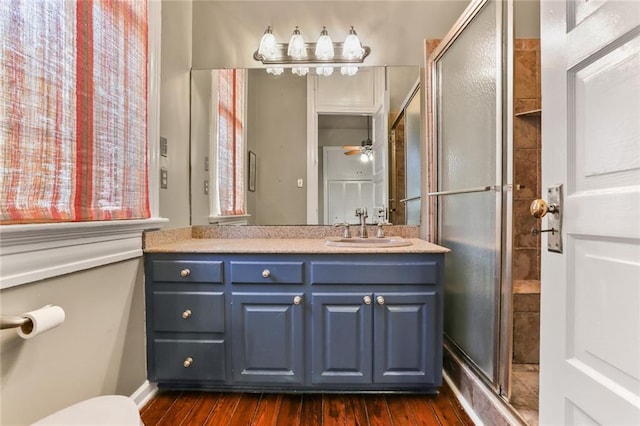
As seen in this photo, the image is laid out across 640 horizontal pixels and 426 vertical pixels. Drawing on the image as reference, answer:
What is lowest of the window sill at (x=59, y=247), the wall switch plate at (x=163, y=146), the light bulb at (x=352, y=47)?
the window sill at (x=59, y=247)

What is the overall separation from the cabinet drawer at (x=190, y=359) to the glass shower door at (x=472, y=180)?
50.5 inches

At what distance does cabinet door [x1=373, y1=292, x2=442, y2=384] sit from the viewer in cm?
158

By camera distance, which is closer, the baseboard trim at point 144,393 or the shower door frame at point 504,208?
the shower door frame at point 504,208

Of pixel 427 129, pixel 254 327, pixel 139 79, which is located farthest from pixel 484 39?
pixel 254 327

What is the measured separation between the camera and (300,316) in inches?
62.7

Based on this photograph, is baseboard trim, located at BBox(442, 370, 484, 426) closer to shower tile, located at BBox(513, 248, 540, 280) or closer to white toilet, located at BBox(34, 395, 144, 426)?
shower tile, located at BBox(513, 248, 540, 280)

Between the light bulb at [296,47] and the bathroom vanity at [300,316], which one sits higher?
the light bulb at [296,47]

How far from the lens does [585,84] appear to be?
755 mm

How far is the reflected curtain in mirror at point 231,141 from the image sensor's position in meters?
2.15

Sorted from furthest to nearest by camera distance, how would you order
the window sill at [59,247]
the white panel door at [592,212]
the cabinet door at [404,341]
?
the cabinet door at [404,341]
the window sill at [59,247]
the white panel door at [592,212]

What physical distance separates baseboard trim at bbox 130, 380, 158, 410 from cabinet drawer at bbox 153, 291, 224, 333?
0.29 meters

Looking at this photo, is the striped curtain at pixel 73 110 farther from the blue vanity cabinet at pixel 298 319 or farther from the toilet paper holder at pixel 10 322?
the blue vanity cabinet at pixel 298 319

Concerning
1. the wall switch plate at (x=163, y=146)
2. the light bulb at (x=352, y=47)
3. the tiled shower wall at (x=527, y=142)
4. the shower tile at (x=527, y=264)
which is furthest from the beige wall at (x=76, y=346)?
the shower tile at (x=527, y=264)

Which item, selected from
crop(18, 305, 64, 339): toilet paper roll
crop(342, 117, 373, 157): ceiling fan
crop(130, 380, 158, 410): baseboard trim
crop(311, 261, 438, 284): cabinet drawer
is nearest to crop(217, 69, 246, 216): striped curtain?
crop(342, 117, 373, 157): ceiling fan
